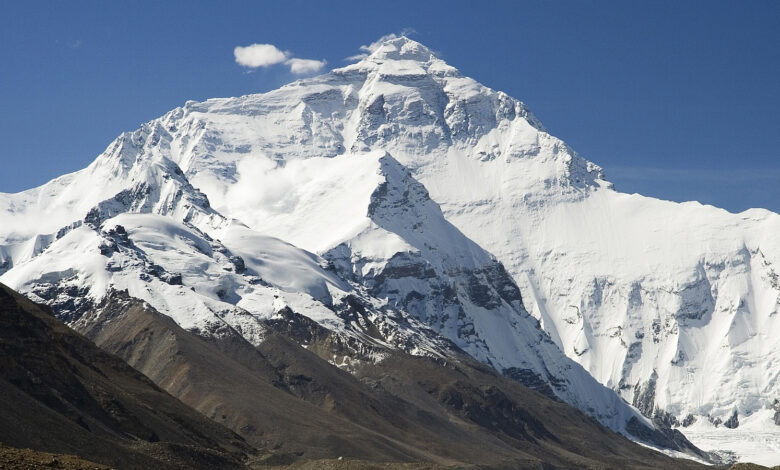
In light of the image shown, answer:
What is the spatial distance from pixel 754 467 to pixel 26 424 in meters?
94.0

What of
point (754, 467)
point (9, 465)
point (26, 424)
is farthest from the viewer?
point (26, 424)

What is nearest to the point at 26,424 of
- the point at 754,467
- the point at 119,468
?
the point at 119,468

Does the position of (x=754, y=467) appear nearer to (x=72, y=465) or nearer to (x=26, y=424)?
(x=72, y=465)

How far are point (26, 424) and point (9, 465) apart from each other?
82.5 meters

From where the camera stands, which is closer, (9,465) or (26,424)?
(9,465)

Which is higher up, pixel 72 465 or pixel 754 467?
pixel 754 467

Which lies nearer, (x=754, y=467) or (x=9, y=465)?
(x=9, y=465)

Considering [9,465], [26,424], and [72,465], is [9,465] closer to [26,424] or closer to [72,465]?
[72,465]

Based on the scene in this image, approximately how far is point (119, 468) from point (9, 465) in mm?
82091

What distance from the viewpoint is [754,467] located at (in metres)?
169

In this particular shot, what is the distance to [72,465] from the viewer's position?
122 meters

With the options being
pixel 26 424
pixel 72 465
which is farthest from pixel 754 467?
pixel 26 424

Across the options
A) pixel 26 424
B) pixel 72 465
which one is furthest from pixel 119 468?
pixel 72 465

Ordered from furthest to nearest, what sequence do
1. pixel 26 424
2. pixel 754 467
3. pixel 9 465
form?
pixel 26 424 → pixel 754 467 → pixel 9 465
